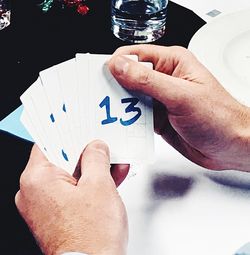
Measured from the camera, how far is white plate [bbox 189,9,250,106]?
100 centimetres

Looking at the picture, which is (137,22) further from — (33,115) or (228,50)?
(33,115)

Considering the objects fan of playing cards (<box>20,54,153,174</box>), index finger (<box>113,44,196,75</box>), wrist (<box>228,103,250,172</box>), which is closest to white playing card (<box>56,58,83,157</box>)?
fan of playing cards (<box>20,54,153,174</box>)

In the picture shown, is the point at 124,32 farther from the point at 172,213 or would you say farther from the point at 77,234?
the point at 77,234

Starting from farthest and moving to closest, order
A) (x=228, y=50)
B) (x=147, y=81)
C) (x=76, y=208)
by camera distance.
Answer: (x=228, y=50) → (x=147, y=81) → (x=76, y=208)

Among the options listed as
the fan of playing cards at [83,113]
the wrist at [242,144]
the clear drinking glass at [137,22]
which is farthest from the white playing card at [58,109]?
the clear drinking glass at [137,22]

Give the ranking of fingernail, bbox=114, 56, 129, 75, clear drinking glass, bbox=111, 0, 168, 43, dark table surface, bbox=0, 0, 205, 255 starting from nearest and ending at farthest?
fingernail, bbox=114, 56, 129, 75
dark table surface, bbox=0, 0, 205, 255
clear drinking glass, bbox=111, 0, 168, 43

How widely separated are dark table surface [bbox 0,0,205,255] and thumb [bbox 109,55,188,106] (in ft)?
0.75

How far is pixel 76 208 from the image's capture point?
0.67 m

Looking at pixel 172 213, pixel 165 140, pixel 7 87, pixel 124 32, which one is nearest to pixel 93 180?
pixel 172 213

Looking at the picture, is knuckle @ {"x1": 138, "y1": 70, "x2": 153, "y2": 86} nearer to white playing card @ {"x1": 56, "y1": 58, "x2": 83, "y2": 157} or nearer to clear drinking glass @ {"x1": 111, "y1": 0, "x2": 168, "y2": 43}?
white playing card @ {"x1": 56, "y1": 58, "x2": 83, "y2": 157}

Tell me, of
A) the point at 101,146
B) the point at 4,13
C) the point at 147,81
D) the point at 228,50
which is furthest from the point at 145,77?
the point at 4,13

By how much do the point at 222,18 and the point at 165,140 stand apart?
1.19ft

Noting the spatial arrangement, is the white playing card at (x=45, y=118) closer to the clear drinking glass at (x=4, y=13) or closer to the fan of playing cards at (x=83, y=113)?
the fan of playing cards at (x=83, y=113)

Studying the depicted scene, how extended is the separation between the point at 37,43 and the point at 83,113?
0.44m
